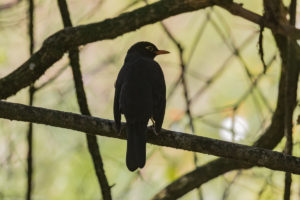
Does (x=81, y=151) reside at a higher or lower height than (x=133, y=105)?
lower

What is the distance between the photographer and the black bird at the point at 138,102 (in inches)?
165

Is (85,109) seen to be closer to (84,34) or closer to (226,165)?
(84,34)

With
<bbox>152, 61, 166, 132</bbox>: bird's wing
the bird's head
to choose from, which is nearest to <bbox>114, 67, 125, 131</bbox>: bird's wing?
<bbox>152, 61, 166, 132</bbox>: bird's wing

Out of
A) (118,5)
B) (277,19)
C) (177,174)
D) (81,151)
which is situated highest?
(277,19)

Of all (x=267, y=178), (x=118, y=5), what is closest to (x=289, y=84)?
Answer: (x=267, y=178)

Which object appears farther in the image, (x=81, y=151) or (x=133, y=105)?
(x=81, y=151)

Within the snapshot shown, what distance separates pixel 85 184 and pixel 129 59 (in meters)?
1.32

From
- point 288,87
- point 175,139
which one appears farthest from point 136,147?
point 288,87

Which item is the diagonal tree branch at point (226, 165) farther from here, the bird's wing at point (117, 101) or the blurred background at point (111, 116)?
the bird's wing at point (117, 101)

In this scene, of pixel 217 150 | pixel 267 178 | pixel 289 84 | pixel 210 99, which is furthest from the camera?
pixel 210 99

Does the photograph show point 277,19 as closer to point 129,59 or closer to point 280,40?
point 280,40

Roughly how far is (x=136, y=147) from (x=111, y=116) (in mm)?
2273

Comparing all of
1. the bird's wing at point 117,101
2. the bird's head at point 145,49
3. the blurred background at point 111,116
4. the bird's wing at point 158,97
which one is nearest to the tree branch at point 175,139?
the bird's wing at point 117,101

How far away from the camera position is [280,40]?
4902mm
